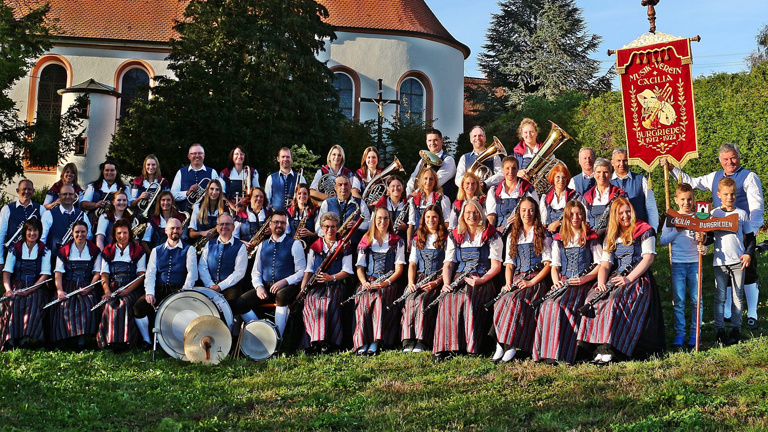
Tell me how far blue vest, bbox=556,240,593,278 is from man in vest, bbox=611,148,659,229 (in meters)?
0.89

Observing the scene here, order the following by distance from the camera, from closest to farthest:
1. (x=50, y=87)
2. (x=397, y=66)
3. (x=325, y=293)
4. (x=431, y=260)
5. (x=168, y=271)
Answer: (x=431, y=260) < (x=325, y=293) < (x=168, y=271) < (x=50, y=87) < (x=397, y=66)

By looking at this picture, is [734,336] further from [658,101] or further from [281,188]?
[281,188]

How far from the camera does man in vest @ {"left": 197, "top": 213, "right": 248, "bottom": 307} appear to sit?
332 inches

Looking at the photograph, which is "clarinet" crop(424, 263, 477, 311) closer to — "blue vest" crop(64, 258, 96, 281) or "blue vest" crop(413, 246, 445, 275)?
"blue vest" crop(413, 246, 445, 275)

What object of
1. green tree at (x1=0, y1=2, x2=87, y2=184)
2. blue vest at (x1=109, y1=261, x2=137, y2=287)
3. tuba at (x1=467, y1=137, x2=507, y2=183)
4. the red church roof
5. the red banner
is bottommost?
blue vest at (x1=109, y1=261, x2=137, y2=287)

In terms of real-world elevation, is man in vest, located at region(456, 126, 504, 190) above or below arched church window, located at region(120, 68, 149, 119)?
below

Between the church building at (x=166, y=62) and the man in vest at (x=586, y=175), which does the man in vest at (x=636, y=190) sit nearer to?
the man in vest at (x=586, y=175)

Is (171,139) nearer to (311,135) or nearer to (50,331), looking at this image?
(311,135)

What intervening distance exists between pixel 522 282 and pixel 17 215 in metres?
6.07

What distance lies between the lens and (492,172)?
9094mm

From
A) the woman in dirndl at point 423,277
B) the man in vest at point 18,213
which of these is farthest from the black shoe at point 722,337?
the man in vest at point 18,213

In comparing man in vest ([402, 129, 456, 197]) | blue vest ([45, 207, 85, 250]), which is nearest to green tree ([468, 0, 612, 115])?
man in vest ([402, 129, 456, 197])

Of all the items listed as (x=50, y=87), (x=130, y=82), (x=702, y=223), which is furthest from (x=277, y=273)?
(x=50, y=87)

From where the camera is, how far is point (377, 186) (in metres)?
9.29
